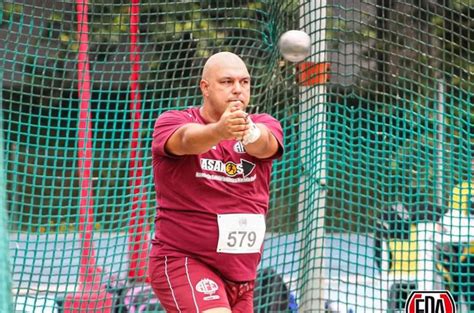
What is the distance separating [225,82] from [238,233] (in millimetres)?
756

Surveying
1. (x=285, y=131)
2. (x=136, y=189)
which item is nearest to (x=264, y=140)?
(x=285, y=131)

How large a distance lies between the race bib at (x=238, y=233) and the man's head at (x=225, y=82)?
1.77 ft

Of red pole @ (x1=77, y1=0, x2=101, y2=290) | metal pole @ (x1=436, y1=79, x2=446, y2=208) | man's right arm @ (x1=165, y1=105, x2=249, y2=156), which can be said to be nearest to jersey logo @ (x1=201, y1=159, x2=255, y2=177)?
man's right arm @ (x1=165, y1=105, x2=249, y2=156)

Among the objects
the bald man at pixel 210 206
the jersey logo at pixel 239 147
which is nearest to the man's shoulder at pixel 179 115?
the bald man at pixel 210 206

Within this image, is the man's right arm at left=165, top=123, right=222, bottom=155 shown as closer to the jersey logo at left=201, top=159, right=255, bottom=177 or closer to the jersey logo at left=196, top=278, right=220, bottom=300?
the jersey logo at left=201, top=159, right=255, bottom=177

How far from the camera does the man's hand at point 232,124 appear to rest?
15.5ft

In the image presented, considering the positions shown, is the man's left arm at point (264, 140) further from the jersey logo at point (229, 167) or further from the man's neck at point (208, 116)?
the man's neck at point (208, 116)

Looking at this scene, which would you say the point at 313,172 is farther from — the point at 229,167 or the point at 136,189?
the point at 229,167

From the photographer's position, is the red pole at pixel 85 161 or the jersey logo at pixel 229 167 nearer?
the jersey logo at pixel 229 167

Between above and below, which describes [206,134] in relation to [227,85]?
below

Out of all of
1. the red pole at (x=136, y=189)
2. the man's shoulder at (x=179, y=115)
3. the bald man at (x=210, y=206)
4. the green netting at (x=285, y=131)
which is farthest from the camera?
the red pole at (x=136, y=189)

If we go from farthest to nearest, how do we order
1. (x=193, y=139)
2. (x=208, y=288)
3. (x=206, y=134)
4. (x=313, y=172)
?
(x=313, y=172), (x=208, y=288), (x=193, y=139), (x=206, y=134)

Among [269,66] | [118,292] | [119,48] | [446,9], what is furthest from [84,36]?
[446,9]

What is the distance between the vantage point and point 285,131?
25.5 feet
